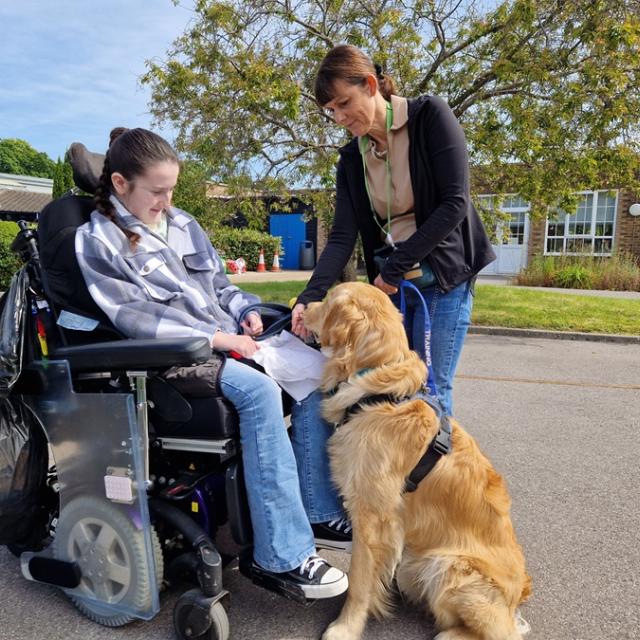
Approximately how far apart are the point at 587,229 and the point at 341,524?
19061 mm

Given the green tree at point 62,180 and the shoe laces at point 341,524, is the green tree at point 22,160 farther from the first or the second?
the shoe laces at point 341,524

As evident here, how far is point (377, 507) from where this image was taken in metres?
2.01

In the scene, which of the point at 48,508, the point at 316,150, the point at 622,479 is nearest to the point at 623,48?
the point at 316,150

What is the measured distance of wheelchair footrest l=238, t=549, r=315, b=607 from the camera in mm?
1961

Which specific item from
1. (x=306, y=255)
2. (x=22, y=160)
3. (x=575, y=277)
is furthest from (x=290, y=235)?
(x=22, y=160)

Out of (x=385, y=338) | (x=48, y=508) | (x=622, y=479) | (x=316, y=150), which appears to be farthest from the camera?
(x=316, y=150)

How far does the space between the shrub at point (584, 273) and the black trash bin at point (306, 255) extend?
10426 mm

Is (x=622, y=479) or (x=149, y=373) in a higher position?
(x=149, y=373)

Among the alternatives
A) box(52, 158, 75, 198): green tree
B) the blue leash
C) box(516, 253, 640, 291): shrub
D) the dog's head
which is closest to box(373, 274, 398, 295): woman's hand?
the blue leash

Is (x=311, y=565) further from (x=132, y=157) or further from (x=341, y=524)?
(x=132, y=157)

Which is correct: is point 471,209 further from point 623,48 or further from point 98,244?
point 623,48

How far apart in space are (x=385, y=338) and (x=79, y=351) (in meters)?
1.14

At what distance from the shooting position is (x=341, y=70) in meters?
2.32

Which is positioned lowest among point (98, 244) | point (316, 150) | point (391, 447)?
point (391, 447)
